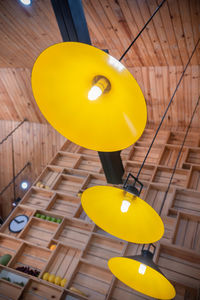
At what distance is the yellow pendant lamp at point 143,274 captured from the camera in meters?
1.80

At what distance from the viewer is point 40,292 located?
137 inches

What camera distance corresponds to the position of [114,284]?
133 inches

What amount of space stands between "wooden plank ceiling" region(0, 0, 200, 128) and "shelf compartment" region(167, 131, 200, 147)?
216 millimetres

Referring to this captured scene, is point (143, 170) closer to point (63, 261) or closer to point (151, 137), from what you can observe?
point (151, 137)

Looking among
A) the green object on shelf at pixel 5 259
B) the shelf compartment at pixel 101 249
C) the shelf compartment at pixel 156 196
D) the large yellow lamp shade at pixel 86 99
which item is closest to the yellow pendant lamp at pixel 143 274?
the large yellow lamp shade at pixel 86 99

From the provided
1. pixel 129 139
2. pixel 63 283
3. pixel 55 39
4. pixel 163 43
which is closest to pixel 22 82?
pixel 55 39

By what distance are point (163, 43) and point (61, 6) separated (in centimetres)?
203

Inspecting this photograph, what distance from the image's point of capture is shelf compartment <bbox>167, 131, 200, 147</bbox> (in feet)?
16.1

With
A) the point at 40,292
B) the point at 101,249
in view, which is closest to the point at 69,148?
the point at 101,249

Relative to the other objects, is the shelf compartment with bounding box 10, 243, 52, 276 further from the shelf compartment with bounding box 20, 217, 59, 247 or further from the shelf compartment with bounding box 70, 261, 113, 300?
the shelf compartment with bounding box 70, 261, 113, 300

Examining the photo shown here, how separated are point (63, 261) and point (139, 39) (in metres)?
3.58

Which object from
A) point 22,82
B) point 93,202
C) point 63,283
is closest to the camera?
point 93,202

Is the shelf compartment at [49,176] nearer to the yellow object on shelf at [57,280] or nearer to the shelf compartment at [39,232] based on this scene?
the shelf compartment at [39,232]

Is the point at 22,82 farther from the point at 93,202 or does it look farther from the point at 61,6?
the point at 93,202
